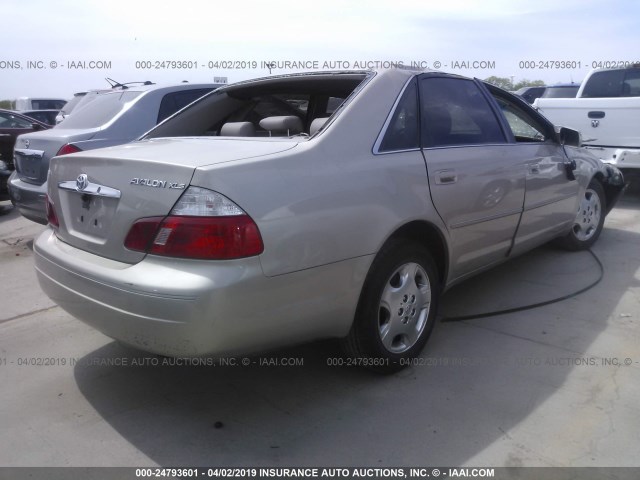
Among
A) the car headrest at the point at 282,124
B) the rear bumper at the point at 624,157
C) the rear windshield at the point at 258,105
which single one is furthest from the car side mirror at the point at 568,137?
the rear bumper at the point at 624,157

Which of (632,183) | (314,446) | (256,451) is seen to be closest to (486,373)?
(314,446)

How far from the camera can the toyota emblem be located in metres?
2.73

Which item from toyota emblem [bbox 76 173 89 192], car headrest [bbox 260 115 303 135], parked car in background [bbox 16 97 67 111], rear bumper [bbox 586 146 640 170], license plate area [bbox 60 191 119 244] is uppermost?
car headrest [bbox 260 115 303 135]

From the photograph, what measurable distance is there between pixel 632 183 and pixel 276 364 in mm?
8209

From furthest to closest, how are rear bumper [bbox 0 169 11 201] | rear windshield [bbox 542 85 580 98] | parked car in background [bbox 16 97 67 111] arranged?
1. parked car in background [bbox 16 97 67 111]
2. rear windshield [bbox 542 85 580 98]
3. rear bumper [bbox 0 169 11 201]

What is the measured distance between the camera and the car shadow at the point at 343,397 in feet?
8.38

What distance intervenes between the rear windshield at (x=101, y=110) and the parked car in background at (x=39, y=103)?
16.0 meters

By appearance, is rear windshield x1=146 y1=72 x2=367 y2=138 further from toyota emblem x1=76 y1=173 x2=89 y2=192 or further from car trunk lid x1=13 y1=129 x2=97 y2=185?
car trunk lid x1=13 y1=129 x2=97 y2=185

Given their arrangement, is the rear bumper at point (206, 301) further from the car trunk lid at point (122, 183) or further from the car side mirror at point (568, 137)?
the car side mirror at point (568, 137)

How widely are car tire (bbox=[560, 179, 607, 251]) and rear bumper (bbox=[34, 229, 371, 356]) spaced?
3297 mm

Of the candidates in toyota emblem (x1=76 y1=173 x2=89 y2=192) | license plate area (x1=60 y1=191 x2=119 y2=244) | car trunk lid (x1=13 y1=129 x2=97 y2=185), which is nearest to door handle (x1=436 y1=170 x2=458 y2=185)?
license plate area (x1=60 y1=191 x2=119 y2=244)

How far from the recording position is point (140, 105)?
5.68 m

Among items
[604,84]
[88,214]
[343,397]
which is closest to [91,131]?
[88,214]

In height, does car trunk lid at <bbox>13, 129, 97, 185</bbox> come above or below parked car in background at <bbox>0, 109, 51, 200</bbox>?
above
